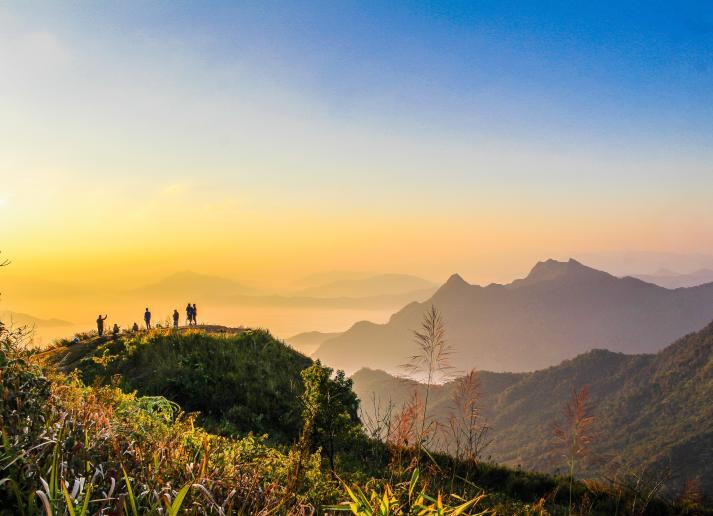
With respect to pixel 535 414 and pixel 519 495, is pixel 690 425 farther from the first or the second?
pixel 519 495

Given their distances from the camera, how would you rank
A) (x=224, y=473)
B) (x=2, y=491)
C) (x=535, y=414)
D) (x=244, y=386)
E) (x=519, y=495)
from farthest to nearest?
1. (x=535, y=414)
2. (x=244, y=386)
3. (x=519, y=495)
4. (x=224, y=473)
5. (x=2, y=491)

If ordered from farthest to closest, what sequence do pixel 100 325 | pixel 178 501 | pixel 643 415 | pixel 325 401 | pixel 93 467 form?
pixel 643 415
pixel 100 325
pixel 325 401
pixel 93 467
pixel 178 501

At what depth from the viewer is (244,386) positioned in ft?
58.2

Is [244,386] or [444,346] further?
[244,386]

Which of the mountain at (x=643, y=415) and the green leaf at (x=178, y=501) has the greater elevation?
the green leaf at (x=178, y=501)

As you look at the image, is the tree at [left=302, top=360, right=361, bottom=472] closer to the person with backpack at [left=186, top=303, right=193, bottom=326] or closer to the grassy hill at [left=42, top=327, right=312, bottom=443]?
the grassy hill at [left=42, top=327, right=312, bottom=443]

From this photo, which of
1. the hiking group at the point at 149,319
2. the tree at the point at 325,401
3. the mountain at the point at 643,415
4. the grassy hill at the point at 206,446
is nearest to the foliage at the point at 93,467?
the grassy hill at the point at 206,446

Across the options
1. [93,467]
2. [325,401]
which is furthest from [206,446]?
[325,401]

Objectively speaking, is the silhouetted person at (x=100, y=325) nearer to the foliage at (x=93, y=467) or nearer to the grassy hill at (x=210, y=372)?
the grassy hill at (x=210, y=372)

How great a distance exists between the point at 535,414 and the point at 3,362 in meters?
202

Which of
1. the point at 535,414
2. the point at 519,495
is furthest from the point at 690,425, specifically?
the point at 519,495

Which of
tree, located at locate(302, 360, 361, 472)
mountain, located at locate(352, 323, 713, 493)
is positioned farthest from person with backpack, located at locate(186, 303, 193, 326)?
mountain, located at locate(352, 323, 713, 493)

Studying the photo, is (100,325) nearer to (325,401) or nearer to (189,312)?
(189,312)

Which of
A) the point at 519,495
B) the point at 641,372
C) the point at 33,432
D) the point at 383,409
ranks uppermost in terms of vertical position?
the point at 33,432
